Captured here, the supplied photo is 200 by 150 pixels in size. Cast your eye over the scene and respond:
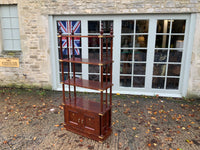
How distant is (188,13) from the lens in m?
5.33

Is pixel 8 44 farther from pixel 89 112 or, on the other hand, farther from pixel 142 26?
pixel 142 26

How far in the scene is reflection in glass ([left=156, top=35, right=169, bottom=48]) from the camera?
567 centimetres

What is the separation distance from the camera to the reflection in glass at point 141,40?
578 centimetres

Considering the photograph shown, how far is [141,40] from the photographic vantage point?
581 cm

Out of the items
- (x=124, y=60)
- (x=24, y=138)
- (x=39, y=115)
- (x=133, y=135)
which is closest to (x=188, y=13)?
(x=124, y=60)

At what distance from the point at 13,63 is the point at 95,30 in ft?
10.9

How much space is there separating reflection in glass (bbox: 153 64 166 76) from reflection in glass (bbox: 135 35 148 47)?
2.76 ft

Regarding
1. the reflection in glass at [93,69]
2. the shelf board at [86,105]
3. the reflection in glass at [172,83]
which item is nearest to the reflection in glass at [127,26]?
the reflection in glass at [93,69]

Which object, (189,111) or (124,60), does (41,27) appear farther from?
(189,111)

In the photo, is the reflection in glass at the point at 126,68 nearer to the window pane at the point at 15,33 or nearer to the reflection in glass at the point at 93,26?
the reflection in glass at the point at 93,26

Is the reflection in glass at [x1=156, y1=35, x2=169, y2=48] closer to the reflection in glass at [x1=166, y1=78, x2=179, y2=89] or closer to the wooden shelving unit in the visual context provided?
the reflection in glass at [x1=166, y1=78, x2=179, y2=89]

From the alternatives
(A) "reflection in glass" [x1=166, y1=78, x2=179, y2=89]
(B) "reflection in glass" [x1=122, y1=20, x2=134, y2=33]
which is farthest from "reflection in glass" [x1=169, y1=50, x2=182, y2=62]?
(B) "reflection in glass" [x1=122, y1=20, x2=134, y2=33]

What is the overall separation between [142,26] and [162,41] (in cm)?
82

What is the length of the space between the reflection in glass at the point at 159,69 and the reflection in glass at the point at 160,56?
190mm
